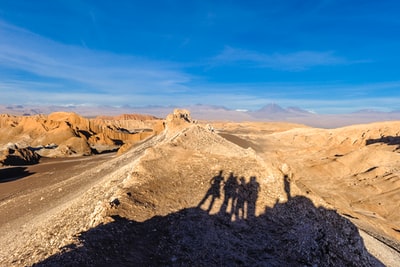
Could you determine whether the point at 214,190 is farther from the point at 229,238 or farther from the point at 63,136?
the point at 63,136

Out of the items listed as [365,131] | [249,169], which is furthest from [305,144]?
[249,169]

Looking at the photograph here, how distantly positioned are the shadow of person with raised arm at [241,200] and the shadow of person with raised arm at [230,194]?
0.14 meters

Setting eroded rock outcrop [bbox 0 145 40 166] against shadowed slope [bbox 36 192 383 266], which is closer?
shadowed slope [bbox 36 192 383 266]

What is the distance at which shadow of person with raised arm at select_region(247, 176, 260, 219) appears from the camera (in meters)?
10.7

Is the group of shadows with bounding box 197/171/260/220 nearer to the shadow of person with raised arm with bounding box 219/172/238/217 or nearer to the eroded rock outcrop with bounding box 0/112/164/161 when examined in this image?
the shadow of person with raised arm with bounding box 219/172/238/217

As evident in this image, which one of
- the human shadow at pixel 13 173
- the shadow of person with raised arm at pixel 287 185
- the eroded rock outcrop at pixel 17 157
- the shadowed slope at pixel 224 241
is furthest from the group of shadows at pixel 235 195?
the eroded rock outcrop at pixel 17 157

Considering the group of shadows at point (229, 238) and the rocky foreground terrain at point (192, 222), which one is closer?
the group of shadows at point (229, 238)

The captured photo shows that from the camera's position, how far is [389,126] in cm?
6181

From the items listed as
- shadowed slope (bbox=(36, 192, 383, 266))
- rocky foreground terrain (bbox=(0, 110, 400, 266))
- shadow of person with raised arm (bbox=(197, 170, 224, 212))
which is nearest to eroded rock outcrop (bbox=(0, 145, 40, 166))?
rocky foreground terrain (bbox=(0, 110, 400, 266))

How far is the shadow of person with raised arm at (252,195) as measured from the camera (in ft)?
35.0

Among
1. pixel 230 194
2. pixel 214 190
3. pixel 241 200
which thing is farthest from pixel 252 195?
pixel 214 190

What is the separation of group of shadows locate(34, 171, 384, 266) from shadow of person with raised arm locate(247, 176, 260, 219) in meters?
0.04

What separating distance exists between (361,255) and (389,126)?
61212 mm

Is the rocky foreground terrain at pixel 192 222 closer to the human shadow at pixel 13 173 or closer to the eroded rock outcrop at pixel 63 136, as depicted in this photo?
the human shadow at pixel 13 173
